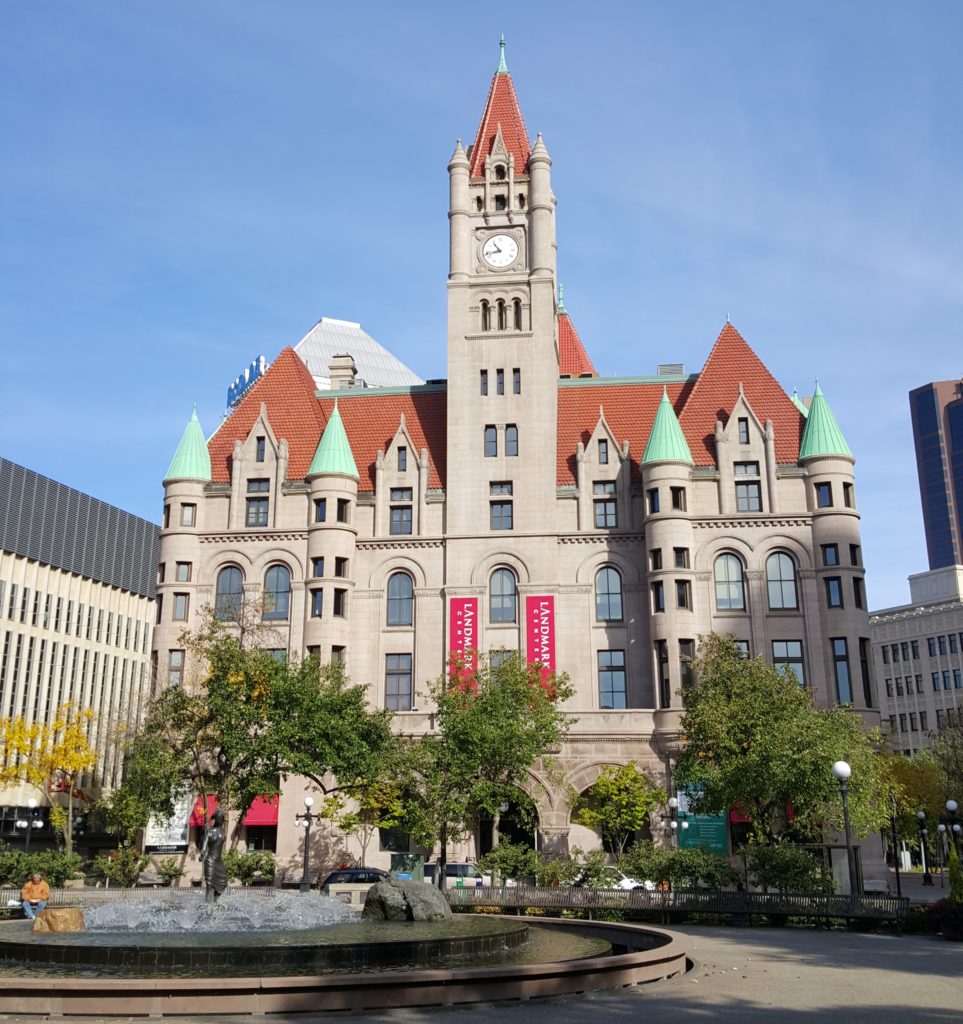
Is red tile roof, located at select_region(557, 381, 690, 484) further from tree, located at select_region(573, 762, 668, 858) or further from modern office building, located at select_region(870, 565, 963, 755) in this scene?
modern office building, located at select_region(870, 565, 963, 755)

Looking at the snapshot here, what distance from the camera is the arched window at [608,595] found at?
57062mm

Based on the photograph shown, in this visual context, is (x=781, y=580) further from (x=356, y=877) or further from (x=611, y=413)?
(x=356, y=877)

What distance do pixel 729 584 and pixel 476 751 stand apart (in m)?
18.8

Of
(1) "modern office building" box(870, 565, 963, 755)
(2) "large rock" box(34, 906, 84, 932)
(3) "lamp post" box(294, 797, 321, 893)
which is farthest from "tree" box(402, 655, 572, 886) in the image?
(1) "modern office building" box(870, 565, 963, 755)

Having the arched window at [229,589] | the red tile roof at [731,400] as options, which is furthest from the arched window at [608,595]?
the arched window at [229,589]

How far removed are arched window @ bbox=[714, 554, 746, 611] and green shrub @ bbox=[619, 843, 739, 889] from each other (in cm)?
1849

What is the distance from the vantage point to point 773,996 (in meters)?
18.2

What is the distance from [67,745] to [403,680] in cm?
2198

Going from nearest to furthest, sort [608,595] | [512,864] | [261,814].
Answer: [512,864] < [261,814] < [608,595]

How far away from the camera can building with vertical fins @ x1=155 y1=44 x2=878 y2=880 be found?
55156 mm

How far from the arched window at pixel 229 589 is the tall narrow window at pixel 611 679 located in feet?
61.9

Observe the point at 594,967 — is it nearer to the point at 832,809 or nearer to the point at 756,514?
the point at 832,809

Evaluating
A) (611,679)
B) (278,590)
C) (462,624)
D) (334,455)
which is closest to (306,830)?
(462,624)

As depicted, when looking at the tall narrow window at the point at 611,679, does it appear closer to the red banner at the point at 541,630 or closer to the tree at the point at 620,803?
the red banner at the point at 541,630
